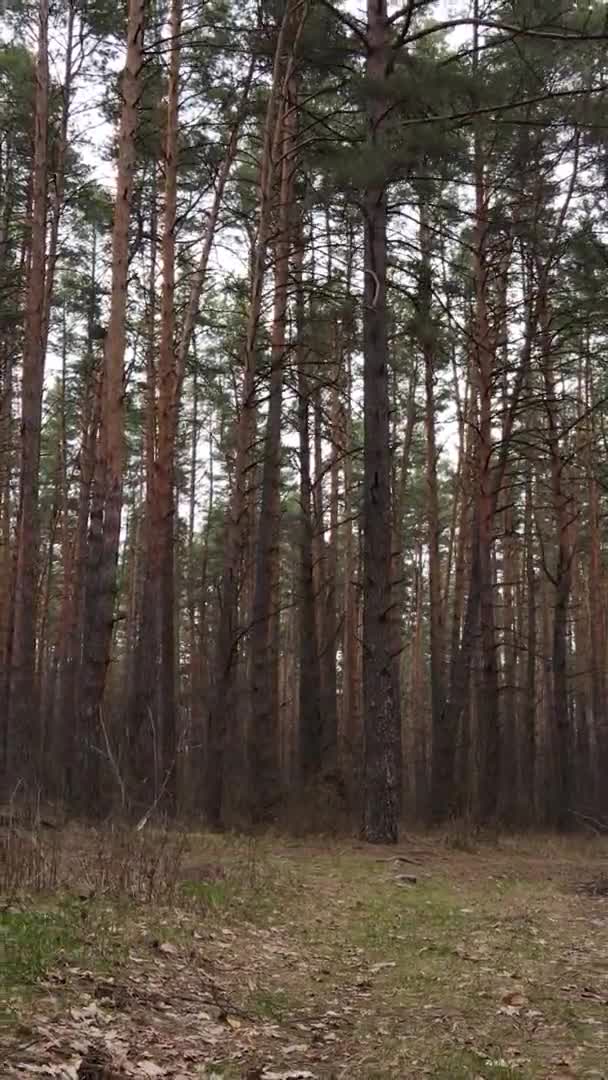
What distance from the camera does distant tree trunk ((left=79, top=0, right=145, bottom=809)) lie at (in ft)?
34.1

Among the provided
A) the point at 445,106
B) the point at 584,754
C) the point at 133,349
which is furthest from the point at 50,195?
the point at 584,754

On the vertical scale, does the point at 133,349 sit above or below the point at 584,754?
above

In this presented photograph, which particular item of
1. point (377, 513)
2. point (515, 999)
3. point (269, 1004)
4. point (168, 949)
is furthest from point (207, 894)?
point (377, 513)

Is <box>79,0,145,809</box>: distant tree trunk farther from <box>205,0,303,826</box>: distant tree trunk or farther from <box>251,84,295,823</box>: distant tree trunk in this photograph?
<box>251,84,295,823</box>: distant tree trunk

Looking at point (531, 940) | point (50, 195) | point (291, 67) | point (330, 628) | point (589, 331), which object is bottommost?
point (531, 940)

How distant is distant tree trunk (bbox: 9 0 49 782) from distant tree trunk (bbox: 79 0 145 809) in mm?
3267

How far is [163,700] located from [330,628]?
19.9 ft

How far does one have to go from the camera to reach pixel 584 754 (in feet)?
86.9

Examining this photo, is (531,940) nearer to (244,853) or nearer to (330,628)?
(244,853)

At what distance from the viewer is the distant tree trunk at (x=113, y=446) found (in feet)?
34.1

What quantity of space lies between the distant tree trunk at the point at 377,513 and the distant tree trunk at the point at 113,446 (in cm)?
280

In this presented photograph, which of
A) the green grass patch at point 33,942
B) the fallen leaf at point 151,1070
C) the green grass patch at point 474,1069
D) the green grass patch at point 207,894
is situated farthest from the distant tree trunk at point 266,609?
the fallen leaf at point 151,1070

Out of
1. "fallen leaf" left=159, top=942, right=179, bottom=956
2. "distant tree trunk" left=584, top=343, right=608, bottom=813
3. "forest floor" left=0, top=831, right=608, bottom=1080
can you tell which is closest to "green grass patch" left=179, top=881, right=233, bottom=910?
"forest floor" left=0, top=831, right=608, bottom=1080

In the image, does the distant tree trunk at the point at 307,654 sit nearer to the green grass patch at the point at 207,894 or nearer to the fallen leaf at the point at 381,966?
the green grass patch at the point at 207,894
